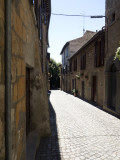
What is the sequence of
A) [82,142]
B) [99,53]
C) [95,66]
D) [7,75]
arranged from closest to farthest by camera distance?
1. [7,75]
2. [82,142]
3. [99,53]
4. [95,66]

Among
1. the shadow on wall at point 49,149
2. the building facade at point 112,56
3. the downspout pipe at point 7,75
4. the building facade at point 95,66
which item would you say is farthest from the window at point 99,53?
the downspout pipe at point 7,75

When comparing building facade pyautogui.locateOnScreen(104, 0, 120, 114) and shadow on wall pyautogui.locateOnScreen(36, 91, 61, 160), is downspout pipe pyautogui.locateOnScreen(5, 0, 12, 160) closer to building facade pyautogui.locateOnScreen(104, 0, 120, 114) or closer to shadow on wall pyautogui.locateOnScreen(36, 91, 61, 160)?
shadow on wall pyautogui.locateOnScreen(36, 91, 61, 160)

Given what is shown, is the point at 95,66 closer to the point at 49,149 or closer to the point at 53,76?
the point at 49,149

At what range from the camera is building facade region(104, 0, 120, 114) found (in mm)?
6797

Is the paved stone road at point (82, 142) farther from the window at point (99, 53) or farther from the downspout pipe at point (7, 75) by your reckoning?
the window at point (99, 53)

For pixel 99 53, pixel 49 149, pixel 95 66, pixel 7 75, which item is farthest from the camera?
pixel 95 66

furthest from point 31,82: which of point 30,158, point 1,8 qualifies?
point 1,8

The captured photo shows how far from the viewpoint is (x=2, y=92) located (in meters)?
1.17

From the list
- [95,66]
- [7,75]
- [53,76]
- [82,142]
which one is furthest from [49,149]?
[53,76]

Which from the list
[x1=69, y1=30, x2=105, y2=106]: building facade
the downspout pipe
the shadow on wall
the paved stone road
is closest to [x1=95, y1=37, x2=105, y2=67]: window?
[x1=69, y1=30, x2=105, y2=106]: building facade

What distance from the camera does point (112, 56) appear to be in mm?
7145

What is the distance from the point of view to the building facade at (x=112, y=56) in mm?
6797

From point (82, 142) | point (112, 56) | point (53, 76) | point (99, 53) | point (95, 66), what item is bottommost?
point (82, 142)

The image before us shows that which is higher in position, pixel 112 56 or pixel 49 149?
pixel 112 56
